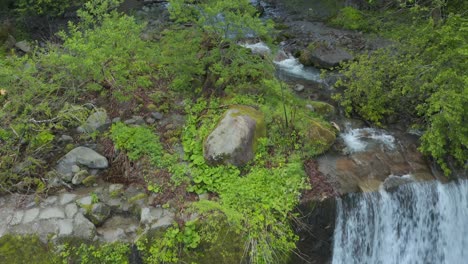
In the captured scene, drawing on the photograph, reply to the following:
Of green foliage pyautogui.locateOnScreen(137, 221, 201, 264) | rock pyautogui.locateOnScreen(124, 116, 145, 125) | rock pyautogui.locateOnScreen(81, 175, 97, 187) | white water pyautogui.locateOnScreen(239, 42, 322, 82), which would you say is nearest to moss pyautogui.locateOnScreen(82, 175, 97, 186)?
rock pyautogui.locateOnScreen(81, 175, 97, 187)

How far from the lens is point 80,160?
5.91 metres

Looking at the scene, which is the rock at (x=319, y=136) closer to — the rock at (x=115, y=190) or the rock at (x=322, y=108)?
the rock at (x=322, y=108)

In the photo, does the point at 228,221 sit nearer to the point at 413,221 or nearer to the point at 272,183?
the point at 272,183

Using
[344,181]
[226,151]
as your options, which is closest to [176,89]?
[226,151]

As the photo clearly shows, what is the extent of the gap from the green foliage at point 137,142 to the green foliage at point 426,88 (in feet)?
13.1

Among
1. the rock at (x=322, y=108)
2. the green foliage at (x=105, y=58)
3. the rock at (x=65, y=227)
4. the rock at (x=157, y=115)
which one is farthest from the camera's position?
the rock at (x=322, y=108)

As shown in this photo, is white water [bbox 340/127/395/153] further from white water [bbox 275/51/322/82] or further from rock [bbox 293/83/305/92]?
white water [bbox 275/51/322/82]

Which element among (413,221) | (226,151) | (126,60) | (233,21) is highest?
(233,21)

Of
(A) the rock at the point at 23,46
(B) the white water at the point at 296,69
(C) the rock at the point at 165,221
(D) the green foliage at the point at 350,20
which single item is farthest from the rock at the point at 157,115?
(D) the green foliage at the point at 350,20

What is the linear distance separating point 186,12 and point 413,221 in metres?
5.45

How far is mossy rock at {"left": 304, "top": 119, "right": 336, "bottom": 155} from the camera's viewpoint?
6450 millimetres

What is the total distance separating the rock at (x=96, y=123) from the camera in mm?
6559

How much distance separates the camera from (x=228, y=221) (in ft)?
16.8

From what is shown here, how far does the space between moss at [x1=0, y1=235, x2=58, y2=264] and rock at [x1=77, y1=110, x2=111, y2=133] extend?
223 centimetres
